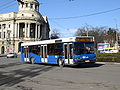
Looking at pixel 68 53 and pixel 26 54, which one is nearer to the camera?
pixel 68 53

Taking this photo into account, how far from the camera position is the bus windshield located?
18766mm

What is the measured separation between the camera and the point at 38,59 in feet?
78.6

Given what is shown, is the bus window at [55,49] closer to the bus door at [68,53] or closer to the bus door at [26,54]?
the bus door at [68,53]

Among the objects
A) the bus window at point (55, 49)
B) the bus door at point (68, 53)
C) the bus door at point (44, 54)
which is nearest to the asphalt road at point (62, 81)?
the bus door at point (68, 53)

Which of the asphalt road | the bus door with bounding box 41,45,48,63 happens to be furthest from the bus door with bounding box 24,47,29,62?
the asphalt road

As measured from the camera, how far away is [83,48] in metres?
19.0

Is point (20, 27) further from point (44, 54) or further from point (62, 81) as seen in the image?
point (62, 81)

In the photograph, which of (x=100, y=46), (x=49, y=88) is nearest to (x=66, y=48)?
(x=49, y=88)

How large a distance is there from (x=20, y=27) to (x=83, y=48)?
91.8m

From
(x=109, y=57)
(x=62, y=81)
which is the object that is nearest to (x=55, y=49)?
A: (x=109, y=57)

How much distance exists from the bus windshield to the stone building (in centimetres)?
8529

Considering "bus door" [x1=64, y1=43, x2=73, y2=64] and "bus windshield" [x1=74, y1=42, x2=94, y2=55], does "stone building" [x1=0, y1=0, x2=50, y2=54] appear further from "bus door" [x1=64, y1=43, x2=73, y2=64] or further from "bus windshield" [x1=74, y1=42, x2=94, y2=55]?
"bus windshield" [x1=74, y1=42, x2=94, y2=55]

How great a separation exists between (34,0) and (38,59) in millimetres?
86777

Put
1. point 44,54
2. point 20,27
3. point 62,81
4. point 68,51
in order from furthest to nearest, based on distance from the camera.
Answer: point 20,27
point 44,54
point 68,51
point 62,81
